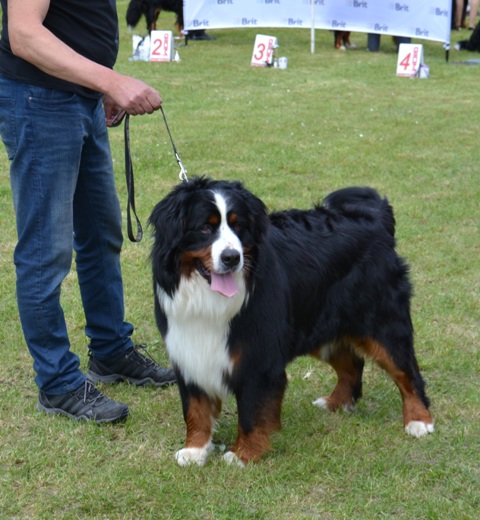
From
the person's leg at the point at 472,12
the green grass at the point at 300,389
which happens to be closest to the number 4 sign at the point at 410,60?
the green grass at the point at 300,389

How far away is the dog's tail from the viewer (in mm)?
3877

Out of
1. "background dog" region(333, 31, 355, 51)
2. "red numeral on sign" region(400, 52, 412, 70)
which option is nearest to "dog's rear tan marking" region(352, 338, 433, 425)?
"red numeral on sign" region(400, 52, 412, 70)

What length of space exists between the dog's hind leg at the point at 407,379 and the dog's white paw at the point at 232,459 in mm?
776

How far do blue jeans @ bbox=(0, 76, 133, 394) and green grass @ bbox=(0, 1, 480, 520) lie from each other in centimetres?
43

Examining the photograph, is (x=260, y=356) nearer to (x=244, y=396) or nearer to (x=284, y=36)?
(x=244, y=396)

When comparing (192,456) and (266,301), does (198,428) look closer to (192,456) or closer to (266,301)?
(192,456)

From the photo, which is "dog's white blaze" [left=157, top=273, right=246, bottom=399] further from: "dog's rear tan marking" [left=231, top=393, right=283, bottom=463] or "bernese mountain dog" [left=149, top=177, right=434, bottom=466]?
"dog's rear tan marking" [left=231, top=393, right=283, bottom=463]

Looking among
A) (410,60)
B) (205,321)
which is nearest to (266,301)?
(205,321)

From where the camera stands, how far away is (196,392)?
3.51 m

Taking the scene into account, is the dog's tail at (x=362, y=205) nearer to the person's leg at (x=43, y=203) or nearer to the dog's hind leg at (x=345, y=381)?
the dog's hind leg at (x=345, y=381)

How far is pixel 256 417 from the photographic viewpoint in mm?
3453

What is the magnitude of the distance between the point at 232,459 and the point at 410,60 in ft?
38.2

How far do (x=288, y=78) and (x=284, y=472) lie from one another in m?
11.1

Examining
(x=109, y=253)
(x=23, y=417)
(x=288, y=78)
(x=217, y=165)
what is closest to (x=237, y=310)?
(x=109, y=253)
